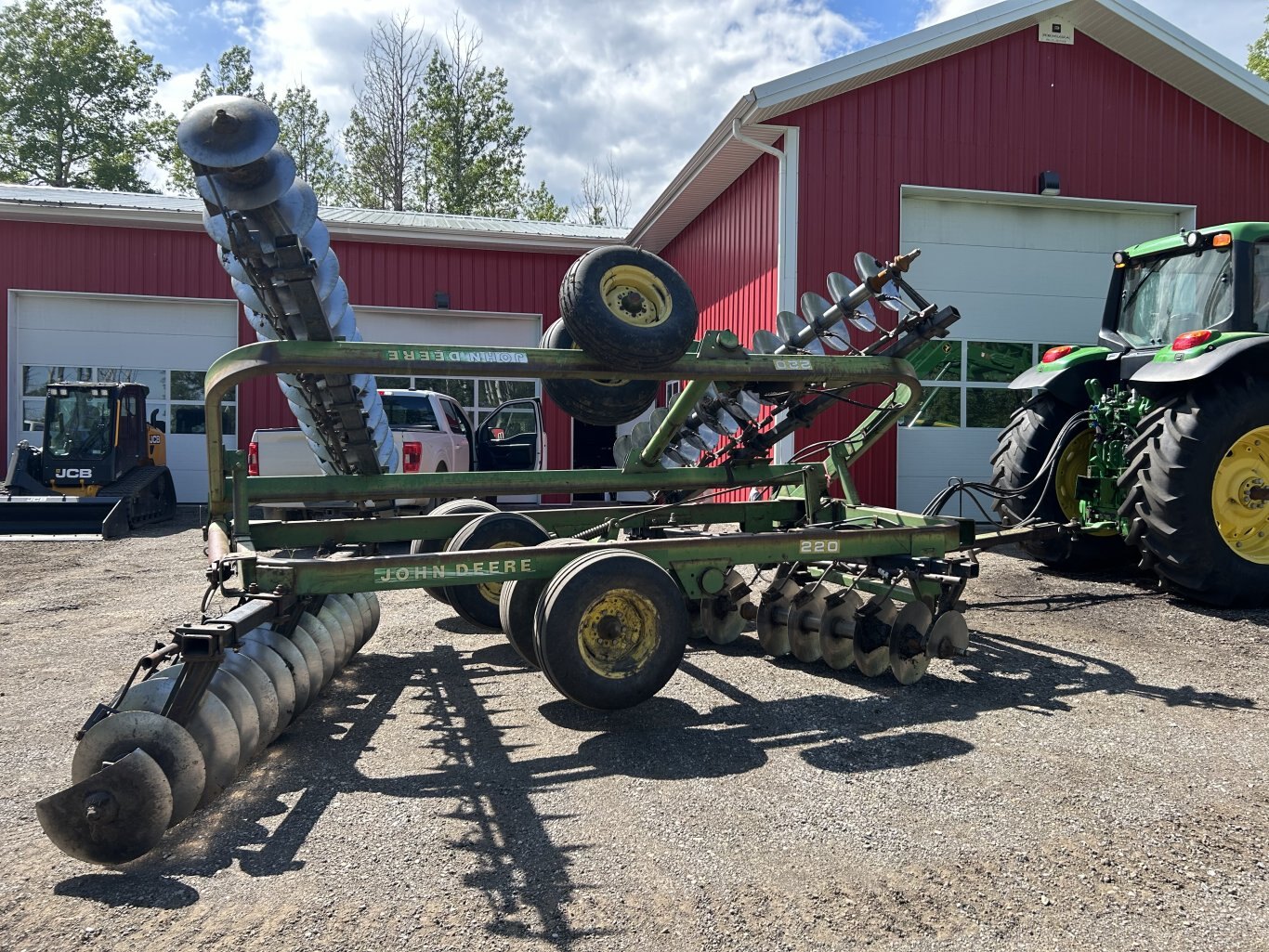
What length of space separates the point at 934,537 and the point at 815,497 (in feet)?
4.85

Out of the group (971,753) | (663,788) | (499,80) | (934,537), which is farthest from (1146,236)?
(499,80)

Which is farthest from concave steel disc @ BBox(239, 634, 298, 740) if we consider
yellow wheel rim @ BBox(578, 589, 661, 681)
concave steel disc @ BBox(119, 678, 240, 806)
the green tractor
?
the green tractor

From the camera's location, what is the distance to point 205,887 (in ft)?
9.81

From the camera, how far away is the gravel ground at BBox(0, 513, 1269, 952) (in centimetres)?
279

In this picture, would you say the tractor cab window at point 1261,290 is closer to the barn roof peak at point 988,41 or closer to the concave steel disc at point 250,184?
the barn roof peak at point 988,41

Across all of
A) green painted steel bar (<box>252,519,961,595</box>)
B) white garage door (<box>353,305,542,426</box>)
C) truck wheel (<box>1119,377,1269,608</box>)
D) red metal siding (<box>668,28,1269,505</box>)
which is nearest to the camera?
green painted steel bar (<box>252,519,961,595</box>)

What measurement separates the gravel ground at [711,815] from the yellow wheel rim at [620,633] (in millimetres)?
337

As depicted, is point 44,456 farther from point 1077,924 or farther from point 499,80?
point 499,80

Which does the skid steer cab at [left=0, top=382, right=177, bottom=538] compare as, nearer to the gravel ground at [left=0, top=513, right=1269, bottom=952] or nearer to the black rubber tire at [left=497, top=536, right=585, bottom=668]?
the gravel ground at [left=0, top=513, right=1269, bottom=952]

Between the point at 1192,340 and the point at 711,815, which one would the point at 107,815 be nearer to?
the point at 711,815

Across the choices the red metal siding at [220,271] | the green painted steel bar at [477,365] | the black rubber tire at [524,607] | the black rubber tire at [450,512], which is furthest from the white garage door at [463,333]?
the black rubber tire at [524,607]

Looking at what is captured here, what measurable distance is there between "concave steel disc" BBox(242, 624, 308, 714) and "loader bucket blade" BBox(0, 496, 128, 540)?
1021cm

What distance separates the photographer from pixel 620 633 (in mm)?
4535

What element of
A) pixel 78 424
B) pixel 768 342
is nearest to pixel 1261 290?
pixel 768 342
